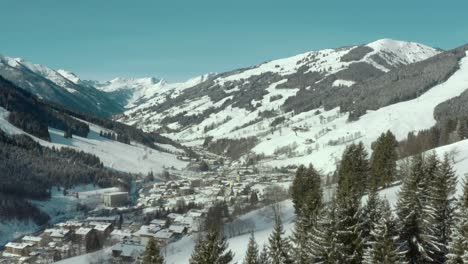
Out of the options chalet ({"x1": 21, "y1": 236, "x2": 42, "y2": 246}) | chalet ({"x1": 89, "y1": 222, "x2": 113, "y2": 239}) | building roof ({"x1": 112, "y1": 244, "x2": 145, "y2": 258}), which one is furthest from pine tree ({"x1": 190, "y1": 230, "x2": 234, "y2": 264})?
chalet ({"x1": 21, "y1": 236, "x2": 42, "y2": 246})

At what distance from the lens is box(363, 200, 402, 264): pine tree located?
33062 mm

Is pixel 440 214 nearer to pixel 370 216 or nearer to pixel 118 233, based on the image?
pixel 370 216

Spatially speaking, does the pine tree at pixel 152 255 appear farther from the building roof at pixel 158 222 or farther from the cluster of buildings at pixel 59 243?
the building roof at pixel 158 222

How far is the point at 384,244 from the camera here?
33.4m

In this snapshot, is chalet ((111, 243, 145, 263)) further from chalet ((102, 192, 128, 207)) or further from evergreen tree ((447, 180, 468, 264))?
evergreen tree ((447, 180, 468, 264))

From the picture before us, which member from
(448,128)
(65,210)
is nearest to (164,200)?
(65,210)

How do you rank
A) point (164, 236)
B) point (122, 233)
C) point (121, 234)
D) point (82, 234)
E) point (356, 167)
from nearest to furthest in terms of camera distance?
point (356, 167)
point (164, 236)
point (121, 234)
point (122, 233)
point (82, 234)

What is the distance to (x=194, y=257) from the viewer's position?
40.3 m

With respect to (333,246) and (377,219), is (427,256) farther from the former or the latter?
(333,246)

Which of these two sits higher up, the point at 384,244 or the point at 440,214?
the point at 440,214

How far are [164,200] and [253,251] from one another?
480 ft

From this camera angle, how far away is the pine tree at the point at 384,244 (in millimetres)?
33062

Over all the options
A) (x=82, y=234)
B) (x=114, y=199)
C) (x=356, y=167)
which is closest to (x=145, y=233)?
(x=82, y=234)

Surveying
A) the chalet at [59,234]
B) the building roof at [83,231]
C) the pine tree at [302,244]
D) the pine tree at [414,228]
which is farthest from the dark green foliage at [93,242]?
the pine tree at [414,228]
